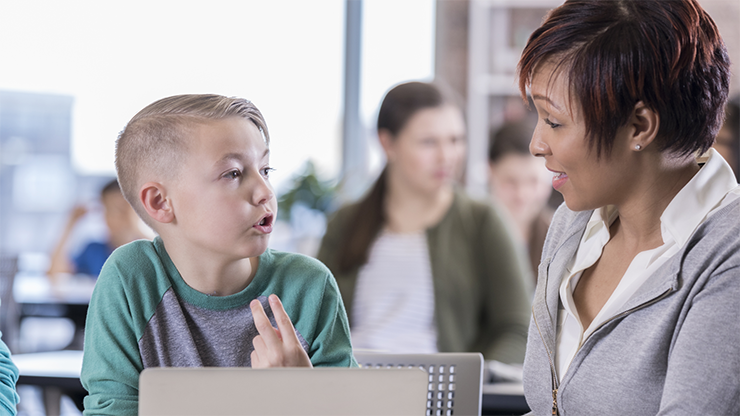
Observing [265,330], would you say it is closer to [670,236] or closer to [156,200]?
[156,200]

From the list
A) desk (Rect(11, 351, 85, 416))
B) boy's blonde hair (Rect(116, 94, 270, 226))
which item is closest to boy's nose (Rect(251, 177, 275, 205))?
boy's blonde hair (Rect(116, 94, 270, 226))

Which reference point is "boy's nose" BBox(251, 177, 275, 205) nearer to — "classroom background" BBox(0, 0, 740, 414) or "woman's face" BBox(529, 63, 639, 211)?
"woman's face" BBox(529, 63, 639, 211)

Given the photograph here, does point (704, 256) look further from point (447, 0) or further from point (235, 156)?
point (447, 0)

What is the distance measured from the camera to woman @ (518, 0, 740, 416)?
89cm

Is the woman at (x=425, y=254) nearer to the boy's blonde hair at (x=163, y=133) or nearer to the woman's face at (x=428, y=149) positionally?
the woman's face at (x=428, y=149)

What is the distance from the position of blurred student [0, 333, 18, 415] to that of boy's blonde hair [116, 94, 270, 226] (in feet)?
1.06

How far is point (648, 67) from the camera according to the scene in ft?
3.14

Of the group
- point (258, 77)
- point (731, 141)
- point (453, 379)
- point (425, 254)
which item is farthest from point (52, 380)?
point (258, 77)

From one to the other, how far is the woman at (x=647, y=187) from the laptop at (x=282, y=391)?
0.38m

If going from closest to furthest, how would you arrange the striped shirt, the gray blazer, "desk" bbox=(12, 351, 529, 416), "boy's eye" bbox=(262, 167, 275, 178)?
the gray blazer → "boy's eye" bbox=(262, 167, 275, 178) → "desk" bbox=(12, 351, 529, 416) → the striped shirt

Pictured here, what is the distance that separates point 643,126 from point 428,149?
1.36 meters

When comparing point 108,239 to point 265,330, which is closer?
point 265,330

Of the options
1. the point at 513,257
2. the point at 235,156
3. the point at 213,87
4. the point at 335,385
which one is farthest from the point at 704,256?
the point at 213,87

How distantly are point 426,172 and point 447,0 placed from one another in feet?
9.04
